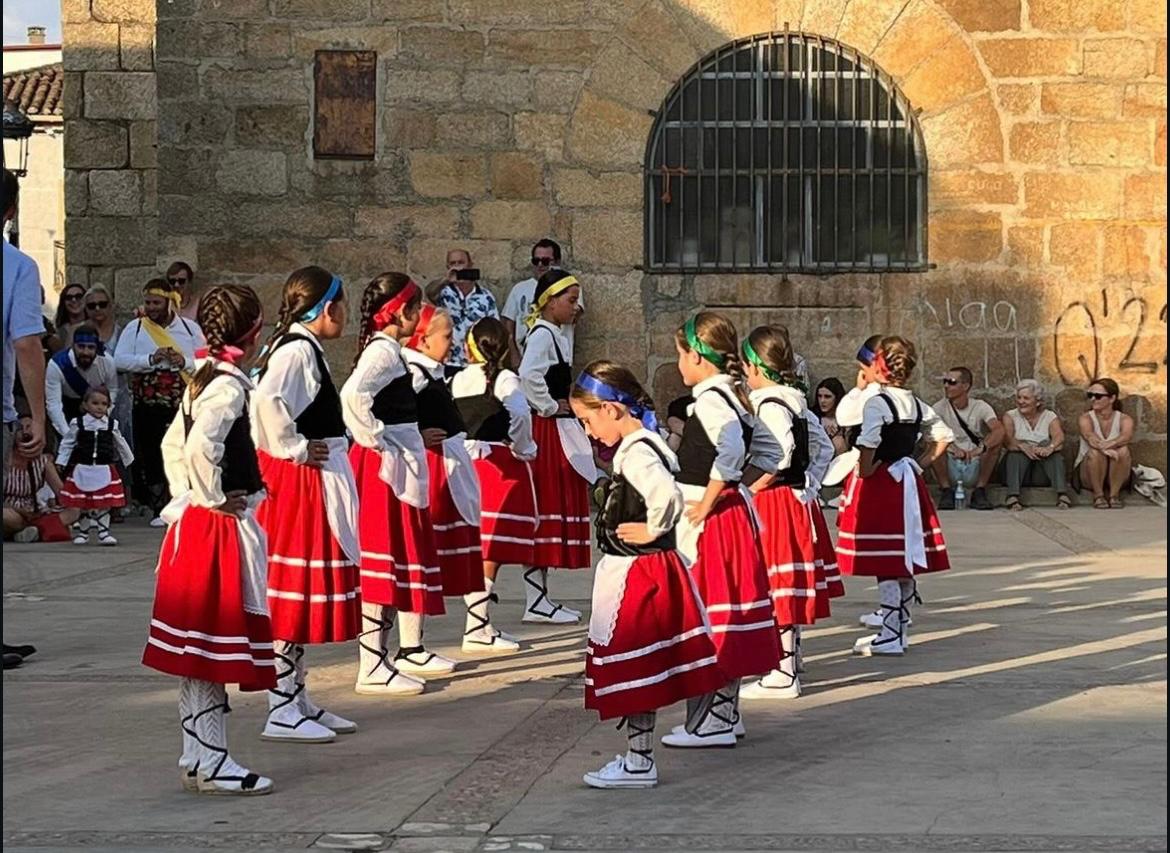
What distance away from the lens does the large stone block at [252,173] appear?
623 inches

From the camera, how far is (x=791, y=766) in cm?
688

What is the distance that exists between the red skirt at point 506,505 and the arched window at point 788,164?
5837mm

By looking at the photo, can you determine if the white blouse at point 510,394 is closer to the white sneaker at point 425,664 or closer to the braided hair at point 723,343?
the white sneaker at point 425,664

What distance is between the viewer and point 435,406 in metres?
8.88

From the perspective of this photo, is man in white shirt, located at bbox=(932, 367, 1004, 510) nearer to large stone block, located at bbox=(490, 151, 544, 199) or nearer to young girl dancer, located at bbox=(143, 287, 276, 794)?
large stone block, located at bbox=(490, 151, 544, 199)

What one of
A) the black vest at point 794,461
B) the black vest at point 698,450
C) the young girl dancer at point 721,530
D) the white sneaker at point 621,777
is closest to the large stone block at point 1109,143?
the black vest at point 794,461

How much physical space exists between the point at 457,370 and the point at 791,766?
4.37 m

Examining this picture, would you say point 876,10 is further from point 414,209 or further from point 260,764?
point 260,764

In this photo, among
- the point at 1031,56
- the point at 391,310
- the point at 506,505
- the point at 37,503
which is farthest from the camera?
the point at 1031,56

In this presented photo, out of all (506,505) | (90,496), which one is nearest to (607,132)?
(90,496)

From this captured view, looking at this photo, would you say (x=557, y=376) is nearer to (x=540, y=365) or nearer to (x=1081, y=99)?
(x=540, y=365)

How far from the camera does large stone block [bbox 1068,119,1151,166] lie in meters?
15.7

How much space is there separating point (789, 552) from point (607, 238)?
757 cm

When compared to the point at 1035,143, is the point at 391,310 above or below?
below
